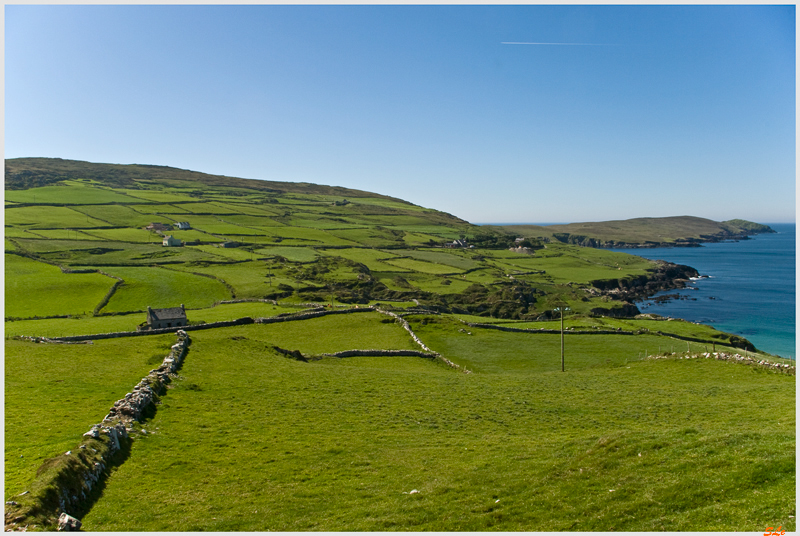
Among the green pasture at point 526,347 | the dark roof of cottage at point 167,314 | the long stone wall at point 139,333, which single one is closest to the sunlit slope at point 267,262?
the dark roof of cottage at point 167,314

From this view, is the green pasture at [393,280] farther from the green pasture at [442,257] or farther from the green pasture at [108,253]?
the green pasture at [108,253]

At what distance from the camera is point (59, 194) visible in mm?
189000

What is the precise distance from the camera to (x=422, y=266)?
13425 centimetres

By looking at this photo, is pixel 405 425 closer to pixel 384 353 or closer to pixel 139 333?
pixel 384 353

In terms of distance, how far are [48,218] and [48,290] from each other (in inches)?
3717

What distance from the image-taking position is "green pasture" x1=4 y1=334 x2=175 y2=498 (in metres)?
17.2

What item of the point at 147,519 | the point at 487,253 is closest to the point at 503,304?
the point at 487,253

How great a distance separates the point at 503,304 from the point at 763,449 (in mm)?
84506

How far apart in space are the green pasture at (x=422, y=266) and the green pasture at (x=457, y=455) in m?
92.9

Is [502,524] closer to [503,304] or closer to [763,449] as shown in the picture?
[763,449]

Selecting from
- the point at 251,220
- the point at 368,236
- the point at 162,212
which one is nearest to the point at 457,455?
the point at 368,236

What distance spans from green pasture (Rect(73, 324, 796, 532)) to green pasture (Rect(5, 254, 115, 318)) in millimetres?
50087

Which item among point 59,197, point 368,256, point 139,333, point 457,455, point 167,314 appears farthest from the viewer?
point 59,197

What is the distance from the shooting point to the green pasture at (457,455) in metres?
13.0
